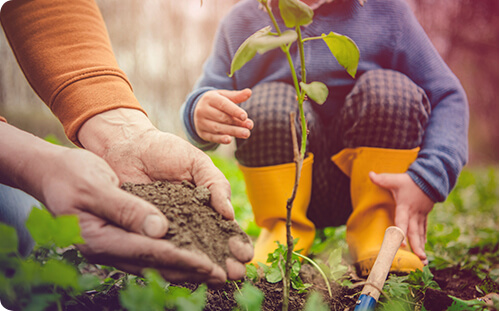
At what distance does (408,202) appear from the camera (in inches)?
34.4

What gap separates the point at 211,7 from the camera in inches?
32.6

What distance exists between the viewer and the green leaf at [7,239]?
50 centimetres

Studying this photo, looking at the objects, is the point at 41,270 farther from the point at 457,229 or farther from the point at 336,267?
the point at 457,229

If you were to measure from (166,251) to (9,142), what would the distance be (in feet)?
1.23

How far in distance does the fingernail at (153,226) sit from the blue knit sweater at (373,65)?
0.30 meters

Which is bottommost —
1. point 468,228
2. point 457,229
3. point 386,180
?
point 468,228

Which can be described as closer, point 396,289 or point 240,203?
point 396,289

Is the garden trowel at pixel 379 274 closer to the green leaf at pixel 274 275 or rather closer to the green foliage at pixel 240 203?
the green leaf at pixel 274 275

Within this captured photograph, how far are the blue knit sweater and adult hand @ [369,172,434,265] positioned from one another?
→ 0.02 metres

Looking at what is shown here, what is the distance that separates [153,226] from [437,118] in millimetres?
738

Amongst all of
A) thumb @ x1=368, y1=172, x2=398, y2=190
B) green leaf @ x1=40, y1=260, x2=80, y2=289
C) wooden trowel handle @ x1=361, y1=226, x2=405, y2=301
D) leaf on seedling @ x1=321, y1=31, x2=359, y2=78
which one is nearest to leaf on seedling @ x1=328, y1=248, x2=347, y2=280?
wooden trowel handle @ x1=361, y1=226, x2=405, y2=301

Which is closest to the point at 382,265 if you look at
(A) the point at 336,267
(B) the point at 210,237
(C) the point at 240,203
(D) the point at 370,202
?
(A) the point at 336,267

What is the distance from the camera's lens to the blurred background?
804 millimetres

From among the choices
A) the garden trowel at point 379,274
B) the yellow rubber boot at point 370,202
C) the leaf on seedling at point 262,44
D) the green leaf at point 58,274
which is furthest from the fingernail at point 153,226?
the yellow rubber boot at point 370,202
